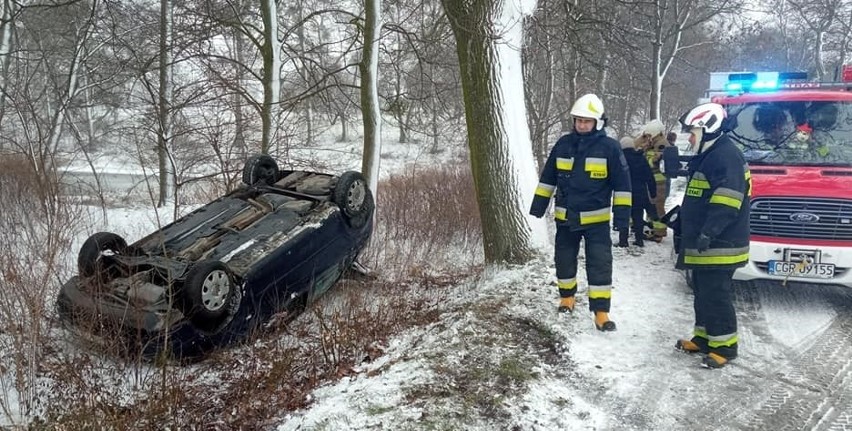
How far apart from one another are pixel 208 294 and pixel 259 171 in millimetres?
2160

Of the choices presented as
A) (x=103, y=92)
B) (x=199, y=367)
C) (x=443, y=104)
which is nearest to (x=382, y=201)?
(x=443, y=104)

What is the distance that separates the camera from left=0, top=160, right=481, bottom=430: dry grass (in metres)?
3.13

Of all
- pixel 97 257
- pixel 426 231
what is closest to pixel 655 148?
pixel 426 231

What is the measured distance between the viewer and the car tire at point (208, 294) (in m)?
3.76

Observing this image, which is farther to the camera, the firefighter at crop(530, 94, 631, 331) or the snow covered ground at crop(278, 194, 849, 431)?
the firefighter at crop(530, 94, 631, 331)

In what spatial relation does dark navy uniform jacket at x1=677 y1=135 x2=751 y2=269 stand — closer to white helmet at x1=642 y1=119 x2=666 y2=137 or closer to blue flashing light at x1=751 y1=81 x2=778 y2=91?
blue flashing light at x1=751 y1=81 x2=778 y2=91

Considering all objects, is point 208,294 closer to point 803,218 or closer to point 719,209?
point 719,209

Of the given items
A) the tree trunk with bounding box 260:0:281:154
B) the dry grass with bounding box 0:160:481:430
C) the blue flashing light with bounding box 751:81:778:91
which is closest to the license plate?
the blue flashing light with bounding box 751:81:778:91

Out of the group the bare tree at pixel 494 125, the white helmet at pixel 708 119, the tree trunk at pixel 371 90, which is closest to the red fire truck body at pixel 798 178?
the white helmet at pixel 708 119

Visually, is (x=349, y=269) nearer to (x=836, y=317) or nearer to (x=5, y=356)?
(x=5, y=356)

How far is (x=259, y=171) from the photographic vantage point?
573cm

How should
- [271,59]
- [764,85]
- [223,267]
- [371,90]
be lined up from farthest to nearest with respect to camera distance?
[271,59]
[371,90]
[764,85]
[223,267]

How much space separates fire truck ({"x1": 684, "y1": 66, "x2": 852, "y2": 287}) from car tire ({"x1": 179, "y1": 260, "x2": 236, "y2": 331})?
13.4 feet

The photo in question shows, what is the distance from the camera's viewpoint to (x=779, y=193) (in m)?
4.58
